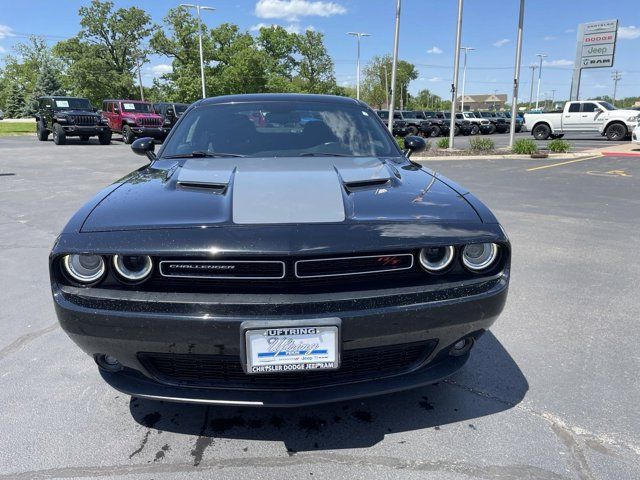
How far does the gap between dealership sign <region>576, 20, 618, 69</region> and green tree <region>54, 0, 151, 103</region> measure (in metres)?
47.0

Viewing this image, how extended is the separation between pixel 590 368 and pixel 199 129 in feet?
9.40

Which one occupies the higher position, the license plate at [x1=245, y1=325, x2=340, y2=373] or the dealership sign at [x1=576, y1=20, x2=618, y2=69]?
the dealership sign at [x1=576, y1=20, x2=618, y2=69]

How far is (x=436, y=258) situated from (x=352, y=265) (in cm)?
39

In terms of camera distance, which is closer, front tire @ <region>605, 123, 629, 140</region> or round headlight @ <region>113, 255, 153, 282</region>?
round headlight @ <region>113, 255, 153, 282</region>

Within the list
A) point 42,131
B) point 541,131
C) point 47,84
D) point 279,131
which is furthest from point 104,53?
point 279,131

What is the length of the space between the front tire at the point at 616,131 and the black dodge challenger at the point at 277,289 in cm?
2551

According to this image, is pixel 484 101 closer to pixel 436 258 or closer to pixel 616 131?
pixel 616 131

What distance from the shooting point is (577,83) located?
29.4 meters

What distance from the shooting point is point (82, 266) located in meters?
1.99

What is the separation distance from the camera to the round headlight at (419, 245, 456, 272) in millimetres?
2039

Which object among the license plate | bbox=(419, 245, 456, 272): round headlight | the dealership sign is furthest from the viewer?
the dealership sign

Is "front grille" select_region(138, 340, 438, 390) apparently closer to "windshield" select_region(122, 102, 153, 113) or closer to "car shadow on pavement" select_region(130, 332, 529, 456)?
"car shadow on pavement" select_region(130, 332, 529, 456)

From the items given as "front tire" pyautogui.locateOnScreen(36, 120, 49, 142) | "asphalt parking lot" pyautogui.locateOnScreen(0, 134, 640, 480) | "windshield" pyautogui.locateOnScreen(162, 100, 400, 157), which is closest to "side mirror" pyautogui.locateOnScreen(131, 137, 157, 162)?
"windshield" pyautogui.locateOnScreen(162, 100, 400, 157)

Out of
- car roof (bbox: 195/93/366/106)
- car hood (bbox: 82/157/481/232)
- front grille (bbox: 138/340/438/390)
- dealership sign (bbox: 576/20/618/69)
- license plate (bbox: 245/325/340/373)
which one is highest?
dealership sign (bbox: 576/20/618/69)
